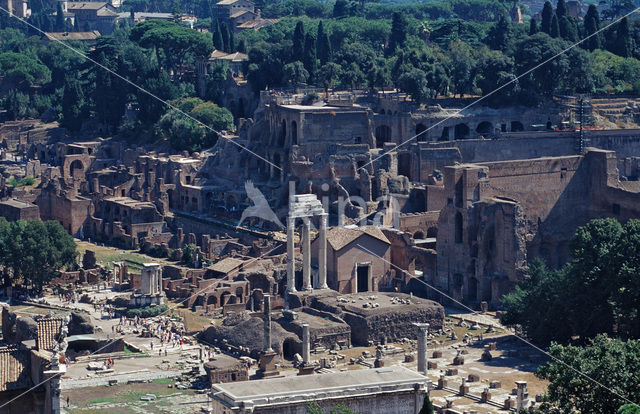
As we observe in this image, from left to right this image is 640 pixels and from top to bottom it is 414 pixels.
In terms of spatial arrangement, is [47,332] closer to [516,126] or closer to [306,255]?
[306,255]

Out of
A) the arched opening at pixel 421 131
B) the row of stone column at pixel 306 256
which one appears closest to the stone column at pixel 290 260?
the row of stone column at pixel 306 256

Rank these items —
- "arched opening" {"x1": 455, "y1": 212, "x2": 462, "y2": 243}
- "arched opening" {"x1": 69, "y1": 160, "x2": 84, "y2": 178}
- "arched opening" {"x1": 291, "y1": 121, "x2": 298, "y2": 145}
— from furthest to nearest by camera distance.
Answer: "arched opening" {"x1": 69, "y1": 160, "x2": 84, "y2": 178}, "arched opening" {"x1": 291, "y1": 121, "x2": 298, "y2": 145}, "arched opening" {"x1": 455, "y1": 212, "x2": 462, "y2": 243}

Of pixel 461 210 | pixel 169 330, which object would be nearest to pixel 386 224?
pixel 461 210

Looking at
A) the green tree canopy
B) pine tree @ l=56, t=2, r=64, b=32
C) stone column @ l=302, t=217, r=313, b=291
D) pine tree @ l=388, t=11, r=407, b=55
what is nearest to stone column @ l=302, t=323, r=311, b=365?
stone column @ l=302, t=217, r=313, b=291

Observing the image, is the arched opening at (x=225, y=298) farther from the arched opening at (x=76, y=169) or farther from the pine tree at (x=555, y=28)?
the pine tree at (x=555, y=28)

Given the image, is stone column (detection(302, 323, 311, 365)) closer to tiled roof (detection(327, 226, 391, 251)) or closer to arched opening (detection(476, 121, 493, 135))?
tiled roof (detection(327, 226, 391, 251))

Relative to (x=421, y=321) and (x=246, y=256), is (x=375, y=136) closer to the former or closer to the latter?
(x=246, y=256)
